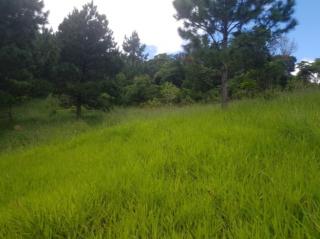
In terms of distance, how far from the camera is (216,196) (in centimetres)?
208

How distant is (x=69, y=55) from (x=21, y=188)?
1579 centimetres

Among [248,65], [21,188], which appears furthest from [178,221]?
[248,65]

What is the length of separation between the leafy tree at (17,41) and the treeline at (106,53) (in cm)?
3

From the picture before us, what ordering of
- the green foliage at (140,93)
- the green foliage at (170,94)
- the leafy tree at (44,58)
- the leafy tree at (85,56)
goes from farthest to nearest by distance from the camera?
1. the green foliage at (140,93)
2. the green foliage at (170,94)
3. the leafy tree at (85,56)
4. the leafy tree at (44,58)

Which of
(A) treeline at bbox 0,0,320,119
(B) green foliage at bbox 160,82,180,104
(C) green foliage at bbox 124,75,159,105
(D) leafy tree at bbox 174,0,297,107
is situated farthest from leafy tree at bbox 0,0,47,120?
(C) green foliage at bbox 124,75,159,105

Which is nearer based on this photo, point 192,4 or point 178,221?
point 178,221

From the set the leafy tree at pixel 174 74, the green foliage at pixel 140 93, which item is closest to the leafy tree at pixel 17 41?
the green foliage at pixel 140 93

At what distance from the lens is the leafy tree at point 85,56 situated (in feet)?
55.8

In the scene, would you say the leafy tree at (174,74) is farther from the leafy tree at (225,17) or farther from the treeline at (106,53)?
the leafy tree at (225,17)

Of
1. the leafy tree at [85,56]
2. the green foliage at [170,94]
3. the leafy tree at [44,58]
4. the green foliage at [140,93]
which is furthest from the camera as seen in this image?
the green foliage at [140,93]

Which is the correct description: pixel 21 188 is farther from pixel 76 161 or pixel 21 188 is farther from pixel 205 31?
pixel 205 31

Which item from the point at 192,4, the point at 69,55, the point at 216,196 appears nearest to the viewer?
the point at 216,196

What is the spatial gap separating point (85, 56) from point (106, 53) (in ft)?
4.55

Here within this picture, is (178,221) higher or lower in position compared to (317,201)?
lower
